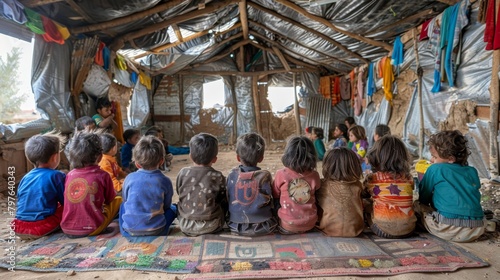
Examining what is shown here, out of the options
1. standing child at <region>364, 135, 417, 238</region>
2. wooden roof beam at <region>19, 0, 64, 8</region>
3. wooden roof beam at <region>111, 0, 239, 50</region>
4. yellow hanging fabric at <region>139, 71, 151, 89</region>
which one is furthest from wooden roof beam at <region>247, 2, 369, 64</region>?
standing child at <region>364, 135, 417, 238</region>

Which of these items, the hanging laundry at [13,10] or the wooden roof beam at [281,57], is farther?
the wooden roof beam at [281,57]

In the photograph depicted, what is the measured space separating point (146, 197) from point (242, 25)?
6.58 m

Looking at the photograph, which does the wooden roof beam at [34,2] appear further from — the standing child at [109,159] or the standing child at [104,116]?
the standing child at [109,159]

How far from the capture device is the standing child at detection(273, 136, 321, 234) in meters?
2.30

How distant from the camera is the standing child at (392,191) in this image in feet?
7.39

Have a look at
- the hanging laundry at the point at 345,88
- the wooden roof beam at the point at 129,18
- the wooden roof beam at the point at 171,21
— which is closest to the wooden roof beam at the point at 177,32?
the wooden roof beam at the point at 171,21

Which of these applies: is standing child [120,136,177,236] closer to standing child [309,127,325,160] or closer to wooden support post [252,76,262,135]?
standing child [309,127,325,160]

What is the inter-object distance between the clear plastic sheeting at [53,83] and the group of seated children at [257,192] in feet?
7.65

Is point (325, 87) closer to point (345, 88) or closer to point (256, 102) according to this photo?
point (345, 88)

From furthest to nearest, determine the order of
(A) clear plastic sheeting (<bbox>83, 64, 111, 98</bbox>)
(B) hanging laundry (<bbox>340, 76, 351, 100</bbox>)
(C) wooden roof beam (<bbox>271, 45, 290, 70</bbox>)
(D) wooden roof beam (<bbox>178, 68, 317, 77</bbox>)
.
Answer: (D) wooden roof beam (<bbox>178, 68, 317, 77</bbox>) → (B) hanging laundry (<bbox>340, 76, 351, 100</bbox>) → (C) wooden roof beam (<bbox>271, 45, 290, 70</bbox>) → (A) clear plastic sheeting (<bbox>83, 64, 111, 98</bbox>)

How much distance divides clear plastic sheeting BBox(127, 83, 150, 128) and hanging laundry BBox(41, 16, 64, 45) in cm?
440

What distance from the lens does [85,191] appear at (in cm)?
229

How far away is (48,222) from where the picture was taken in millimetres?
2377

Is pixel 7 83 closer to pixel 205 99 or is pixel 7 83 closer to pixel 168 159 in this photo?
pixel 168 159
